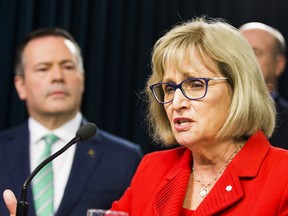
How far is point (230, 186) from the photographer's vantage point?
216cm

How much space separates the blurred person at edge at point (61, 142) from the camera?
3.30 metres

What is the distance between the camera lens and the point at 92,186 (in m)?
3.33

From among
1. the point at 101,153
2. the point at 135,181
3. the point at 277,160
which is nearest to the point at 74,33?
the point at 101,153

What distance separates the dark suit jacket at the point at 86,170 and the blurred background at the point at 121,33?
711 millimetres

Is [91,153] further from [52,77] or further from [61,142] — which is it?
[52,77]

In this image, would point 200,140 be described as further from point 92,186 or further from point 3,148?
point 3,148

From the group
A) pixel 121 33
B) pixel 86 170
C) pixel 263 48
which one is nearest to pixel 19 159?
pixel 86 170

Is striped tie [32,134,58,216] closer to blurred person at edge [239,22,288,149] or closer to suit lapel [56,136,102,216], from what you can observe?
suit lapel [56,136,102,216]

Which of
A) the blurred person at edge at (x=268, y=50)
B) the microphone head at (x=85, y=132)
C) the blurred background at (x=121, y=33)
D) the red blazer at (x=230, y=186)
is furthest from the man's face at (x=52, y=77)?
the microphone head at (x=85, y=132)

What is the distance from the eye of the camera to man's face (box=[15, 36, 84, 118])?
3.57m

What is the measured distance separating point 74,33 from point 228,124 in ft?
7.22

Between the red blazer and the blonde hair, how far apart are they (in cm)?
7

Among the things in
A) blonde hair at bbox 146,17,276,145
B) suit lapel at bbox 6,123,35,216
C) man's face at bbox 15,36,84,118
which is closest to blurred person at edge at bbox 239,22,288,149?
man's face at bbox 15,36,84,118

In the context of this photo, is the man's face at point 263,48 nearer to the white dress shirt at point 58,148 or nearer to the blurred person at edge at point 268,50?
the blurred person at edge at point 268,50
